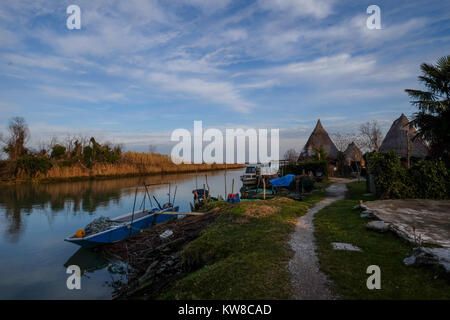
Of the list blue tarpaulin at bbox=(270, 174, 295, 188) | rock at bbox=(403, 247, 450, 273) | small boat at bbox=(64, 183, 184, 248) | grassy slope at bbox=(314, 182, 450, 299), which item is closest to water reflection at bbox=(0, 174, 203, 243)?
small boat at bbox=(64, 183, 184, 248)

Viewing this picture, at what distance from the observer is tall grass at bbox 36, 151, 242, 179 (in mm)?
36156

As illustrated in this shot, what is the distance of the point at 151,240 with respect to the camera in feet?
33.9

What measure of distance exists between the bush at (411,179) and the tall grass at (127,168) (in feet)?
93.8

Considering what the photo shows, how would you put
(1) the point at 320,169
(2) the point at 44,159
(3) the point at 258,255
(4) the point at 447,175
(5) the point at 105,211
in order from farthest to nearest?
(2) the point at 44,159
(1) the point at 320,169
(5) the point at 105,211
(4) the point at 447,175
(3) the point at 258,255

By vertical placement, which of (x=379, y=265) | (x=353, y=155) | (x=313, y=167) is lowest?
(x=379, y=265)

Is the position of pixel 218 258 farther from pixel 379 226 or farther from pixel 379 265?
pixel 379 226

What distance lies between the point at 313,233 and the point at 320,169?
66.7ft

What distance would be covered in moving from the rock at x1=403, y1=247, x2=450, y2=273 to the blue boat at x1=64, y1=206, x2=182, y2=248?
32.6 feet

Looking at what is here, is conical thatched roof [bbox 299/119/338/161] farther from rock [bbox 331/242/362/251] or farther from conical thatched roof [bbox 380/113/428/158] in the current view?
rock [bbox 331/242/362/251]

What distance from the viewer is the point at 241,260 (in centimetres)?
550

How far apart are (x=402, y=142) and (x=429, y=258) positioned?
23.2 m

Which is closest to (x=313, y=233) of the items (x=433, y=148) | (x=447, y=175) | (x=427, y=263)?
(x=427, y=263)

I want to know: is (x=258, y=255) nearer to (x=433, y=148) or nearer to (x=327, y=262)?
(x=327, y=262)

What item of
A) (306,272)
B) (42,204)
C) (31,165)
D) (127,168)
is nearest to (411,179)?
(306,272)
